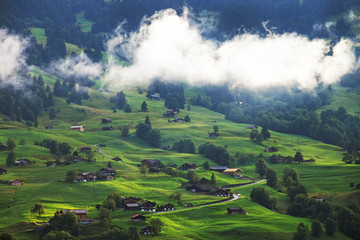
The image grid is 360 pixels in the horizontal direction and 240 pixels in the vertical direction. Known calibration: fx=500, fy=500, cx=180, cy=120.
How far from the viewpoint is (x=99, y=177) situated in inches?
5748

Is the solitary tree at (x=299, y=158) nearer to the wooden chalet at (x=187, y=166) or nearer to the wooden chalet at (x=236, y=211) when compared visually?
the wooden chalet at (x=187, y=166)

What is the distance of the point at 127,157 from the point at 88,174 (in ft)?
119

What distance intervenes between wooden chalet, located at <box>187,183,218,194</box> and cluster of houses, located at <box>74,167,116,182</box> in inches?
930

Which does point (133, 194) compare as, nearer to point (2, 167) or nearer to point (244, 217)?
point (244, 217)

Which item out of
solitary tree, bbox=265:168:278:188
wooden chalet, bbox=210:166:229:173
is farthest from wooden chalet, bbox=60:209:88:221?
wooden chalet, bbox=210:166:229:173

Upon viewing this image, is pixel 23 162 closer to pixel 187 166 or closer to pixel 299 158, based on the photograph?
pixel 187 166

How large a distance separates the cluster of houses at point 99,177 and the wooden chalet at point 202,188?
77.5 feet

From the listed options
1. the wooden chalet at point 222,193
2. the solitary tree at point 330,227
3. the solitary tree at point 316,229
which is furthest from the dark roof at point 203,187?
the solitary tree at point 330,227

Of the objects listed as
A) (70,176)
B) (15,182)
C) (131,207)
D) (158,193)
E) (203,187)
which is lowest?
(131,207)

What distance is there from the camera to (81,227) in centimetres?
10100

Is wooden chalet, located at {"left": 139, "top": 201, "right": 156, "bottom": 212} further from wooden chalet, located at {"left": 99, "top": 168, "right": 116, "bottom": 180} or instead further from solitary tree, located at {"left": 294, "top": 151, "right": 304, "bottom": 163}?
solitary tree, located at {"left": 294, "top": 151, "right": 304, "bottom": 163}

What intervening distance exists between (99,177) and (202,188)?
99.2ft

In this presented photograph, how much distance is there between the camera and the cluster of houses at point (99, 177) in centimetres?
14212

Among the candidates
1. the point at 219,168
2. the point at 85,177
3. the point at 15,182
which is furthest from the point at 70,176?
the point at 219,168
